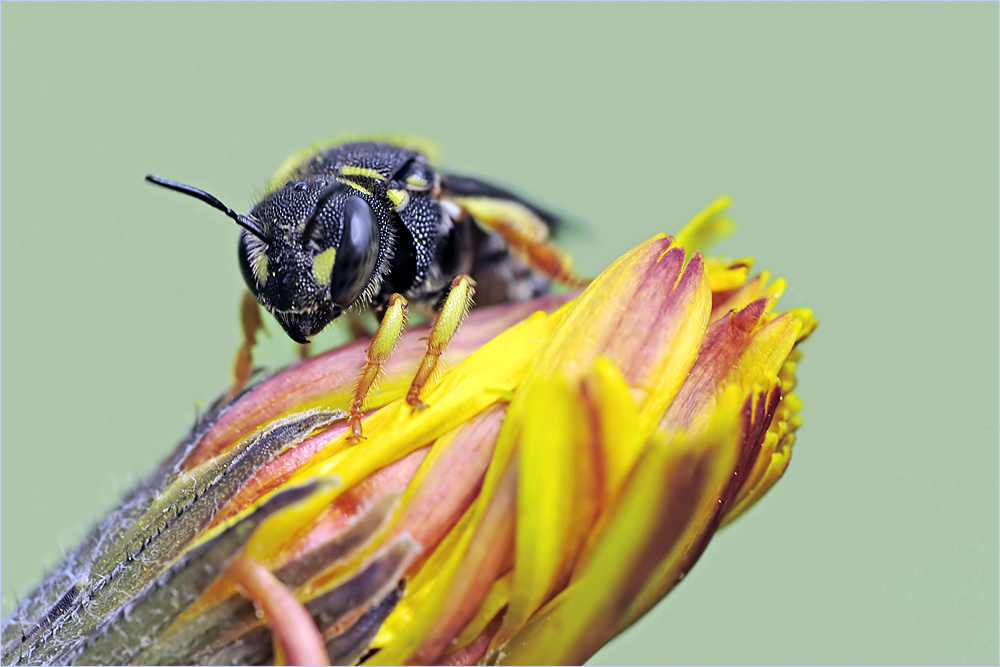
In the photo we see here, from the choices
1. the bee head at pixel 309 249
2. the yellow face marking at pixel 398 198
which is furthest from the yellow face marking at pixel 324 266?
the yellow face marking at pixel 398 198

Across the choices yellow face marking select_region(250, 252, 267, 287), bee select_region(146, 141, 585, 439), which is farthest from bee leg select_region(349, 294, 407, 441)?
yellow face marking select_region(250, 252, 267, 287)

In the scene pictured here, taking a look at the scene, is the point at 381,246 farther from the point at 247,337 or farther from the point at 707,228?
the point at 707,228

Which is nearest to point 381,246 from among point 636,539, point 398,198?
point 398,198

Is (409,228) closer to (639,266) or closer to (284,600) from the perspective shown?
(639,266)

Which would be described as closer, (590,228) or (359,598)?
(359,598)

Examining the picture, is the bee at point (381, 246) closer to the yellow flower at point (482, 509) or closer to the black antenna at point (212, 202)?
the black antenna at point (212, 202)

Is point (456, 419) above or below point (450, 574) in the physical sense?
above

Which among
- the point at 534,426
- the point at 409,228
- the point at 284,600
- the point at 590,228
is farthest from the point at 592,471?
the point at 590,228
